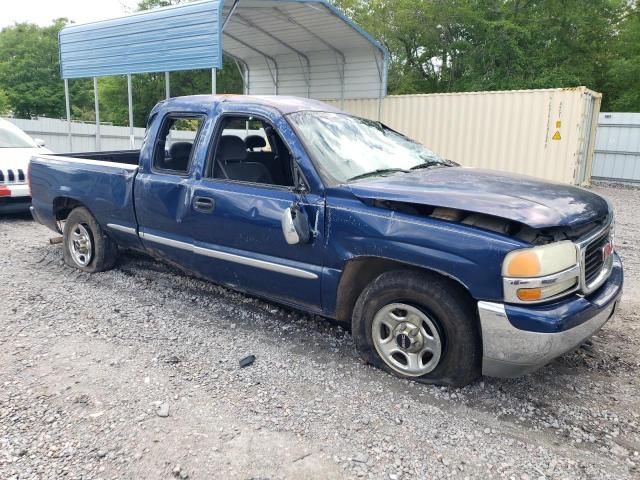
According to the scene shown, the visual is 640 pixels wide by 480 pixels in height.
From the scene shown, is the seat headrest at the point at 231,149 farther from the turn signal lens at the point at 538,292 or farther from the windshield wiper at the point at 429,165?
the turn signal lens at the point at 538,292

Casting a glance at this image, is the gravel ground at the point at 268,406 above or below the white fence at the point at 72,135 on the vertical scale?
below

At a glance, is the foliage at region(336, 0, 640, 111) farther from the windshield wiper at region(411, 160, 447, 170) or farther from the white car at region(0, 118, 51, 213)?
the windshield wiper at region(411, 160, 447, 170)

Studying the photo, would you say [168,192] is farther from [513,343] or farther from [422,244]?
[513,343]

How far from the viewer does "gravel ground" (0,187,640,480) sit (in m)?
Answer: 2.59

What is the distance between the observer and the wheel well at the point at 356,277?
11.1 feet

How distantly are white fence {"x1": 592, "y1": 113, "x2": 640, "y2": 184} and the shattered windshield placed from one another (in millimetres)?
13094

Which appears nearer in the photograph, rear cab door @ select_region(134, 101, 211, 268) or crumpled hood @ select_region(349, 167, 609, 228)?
crumpled hood @ select_region(349, 167, 609, 228)

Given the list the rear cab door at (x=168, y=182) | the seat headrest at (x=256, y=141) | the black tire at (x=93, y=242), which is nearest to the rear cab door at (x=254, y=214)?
the rear cab door at (x=168, y=182)

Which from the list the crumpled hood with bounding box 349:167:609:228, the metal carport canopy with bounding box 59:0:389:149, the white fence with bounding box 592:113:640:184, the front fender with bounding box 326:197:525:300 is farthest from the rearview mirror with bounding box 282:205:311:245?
the white fence with bounding box 592:113:640:184

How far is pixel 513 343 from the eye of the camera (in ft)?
9.30

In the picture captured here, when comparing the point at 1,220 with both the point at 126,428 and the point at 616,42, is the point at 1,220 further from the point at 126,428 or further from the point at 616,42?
the point at 616,42

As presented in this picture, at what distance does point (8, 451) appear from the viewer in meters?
2.67

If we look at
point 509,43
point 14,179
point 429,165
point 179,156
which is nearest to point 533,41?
point 509,43

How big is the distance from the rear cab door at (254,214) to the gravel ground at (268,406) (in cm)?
49
